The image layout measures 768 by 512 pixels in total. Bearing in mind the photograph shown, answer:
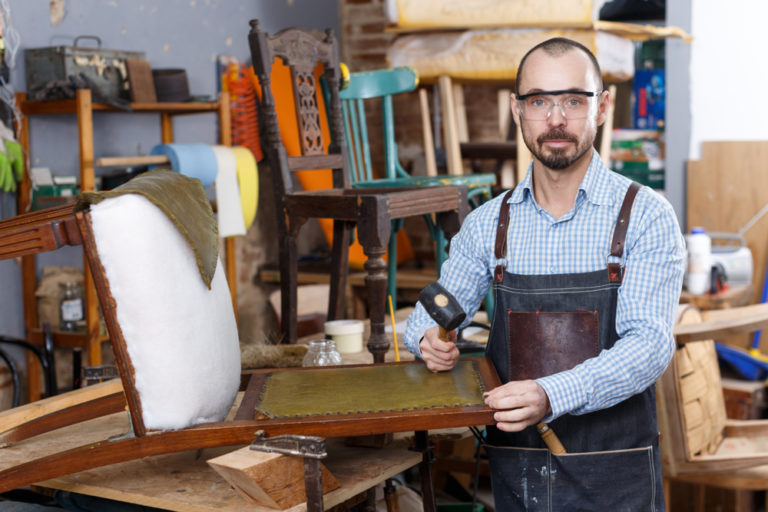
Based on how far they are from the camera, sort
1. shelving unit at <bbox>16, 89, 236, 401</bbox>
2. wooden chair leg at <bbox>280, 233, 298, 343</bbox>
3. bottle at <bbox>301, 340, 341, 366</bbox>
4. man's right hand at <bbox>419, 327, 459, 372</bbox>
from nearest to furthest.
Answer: man's right hand at <bbox>419, 327, 459, 372</bbox> → bottle at <bbox>301, 340, 341, 366</bbox> → wooden chair leg at <bbox>280, 233, 298, 343</bbox> → shelving unit at <bbox>16, 89, 236, 401</bbox>

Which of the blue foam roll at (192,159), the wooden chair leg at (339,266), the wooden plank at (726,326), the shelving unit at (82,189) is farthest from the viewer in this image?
the blue foam roll at (192,159)

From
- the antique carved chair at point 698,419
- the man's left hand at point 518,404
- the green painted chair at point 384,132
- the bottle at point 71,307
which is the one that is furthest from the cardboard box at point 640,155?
the man's left hand at point 518,404

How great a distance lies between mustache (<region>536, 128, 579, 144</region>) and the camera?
73.2 inches

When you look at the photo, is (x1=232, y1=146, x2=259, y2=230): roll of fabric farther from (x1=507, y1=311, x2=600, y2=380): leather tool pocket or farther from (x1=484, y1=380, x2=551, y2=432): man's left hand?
(x1=484, y1=380, x2=551, y2=432): man's left hand

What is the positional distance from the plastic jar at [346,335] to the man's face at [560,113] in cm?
138

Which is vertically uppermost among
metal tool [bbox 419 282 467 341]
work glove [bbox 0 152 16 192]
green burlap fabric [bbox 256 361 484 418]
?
work glove [bbox 0 152 16 192]

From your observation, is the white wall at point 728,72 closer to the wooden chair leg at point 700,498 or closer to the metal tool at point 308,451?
the wooden chair leg at point 700,498

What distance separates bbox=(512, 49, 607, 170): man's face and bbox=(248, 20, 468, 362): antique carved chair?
1.03 metres

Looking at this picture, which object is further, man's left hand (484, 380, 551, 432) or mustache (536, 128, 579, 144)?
mustache (536, 128, 579, 144)

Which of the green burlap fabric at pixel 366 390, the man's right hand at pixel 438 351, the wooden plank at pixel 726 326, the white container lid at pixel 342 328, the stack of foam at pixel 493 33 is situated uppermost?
the stack of foam at pixel 493 33

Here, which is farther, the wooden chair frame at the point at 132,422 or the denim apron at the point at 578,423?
the denim apron at the point at 578,423

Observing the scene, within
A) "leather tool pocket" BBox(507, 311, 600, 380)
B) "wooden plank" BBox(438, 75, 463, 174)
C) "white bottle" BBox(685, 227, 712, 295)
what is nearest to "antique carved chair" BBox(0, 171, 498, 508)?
"leather tool pocket" BBox(507, 311, 600, 380)

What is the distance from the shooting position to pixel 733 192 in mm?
4781

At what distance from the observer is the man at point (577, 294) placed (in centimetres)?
180
